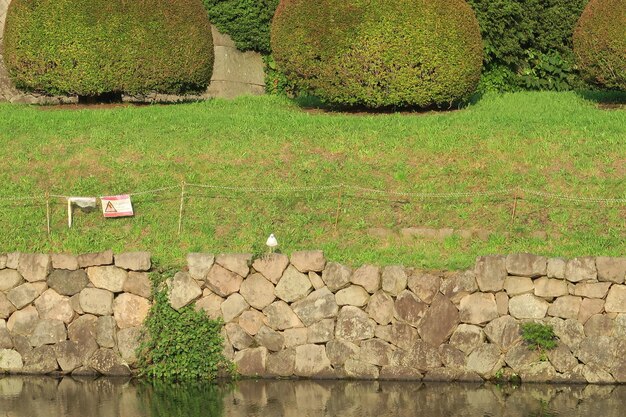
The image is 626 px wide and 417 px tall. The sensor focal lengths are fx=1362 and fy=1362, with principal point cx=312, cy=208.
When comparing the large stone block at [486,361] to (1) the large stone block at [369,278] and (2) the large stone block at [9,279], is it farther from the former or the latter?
(2) the large stone block at [9,279]

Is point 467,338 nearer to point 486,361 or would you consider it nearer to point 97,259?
point 486,361

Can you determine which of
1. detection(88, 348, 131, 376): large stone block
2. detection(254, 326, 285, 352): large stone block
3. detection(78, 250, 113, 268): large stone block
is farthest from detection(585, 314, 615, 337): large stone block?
detection(78, 250, 113, 268): large stone block

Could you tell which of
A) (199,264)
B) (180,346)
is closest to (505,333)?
(199,264)

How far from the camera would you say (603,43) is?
23.2m

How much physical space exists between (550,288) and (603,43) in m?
8.24

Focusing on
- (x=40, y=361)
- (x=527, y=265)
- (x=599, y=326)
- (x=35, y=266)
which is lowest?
(x=40, y=361)

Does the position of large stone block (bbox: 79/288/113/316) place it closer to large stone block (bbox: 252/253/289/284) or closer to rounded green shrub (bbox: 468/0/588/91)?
large stone block (bbox: 252/253/289/284)

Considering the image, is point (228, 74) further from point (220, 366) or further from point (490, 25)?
point (220, 366)

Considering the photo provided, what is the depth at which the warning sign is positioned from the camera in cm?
1823

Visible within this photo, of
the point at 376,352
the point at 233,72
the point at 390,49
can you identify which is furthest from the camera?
the point at 233,72

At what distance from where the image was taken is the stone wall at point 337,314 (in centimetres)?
1606

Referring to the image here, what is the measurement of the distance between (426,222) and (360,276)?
183 centimetres

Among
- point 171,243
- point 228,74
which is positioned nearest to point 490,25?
point 228,74

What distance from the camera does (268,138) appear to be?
20641mm
